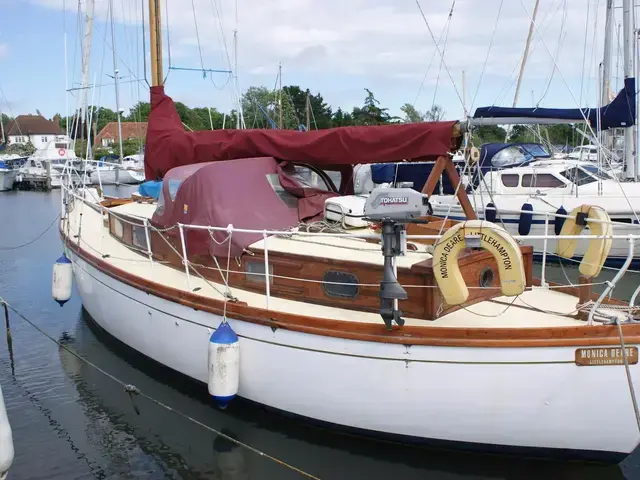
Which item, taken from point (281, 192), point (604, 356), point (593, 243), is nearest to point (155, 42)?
point (281, 192)

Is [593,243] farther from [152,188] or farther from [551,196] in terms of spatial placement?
[551,196]

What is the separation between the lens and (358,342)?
5.07m

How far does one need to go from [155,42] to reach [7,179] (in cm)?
3734

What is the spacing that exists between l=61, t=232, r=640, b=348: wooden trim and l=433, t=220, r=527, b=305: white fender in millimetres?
312

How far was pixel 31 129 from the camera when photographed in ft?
286

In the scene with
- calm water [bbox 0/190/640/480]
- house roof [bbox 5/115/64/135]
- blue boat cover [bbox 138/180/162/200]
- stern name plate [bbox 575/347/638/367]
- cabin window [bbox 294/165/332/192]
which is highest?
house roof [bbox 5/115/64/135]

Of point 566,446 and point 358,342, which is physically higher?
point 358,342

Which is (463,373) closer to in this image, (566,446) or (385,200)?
(566,446)

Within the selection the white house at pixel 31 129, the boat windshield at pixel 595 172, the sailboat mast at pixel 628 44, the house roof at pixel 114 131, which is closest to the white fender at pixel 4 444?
the sailboat mast at pixel 628 44

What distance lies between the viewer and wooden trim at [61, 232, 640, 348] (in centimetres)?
452

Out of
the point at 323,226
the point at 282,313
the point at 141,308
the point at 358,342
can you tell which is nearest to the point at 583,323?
the point at 358,342

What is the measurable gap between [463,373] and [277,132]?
3797 millimetres

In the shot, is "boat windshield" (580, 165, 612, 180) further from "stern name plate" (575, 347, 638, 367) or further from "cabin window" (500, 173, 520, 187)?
"stern name plate" (575, 347, 638, 367)

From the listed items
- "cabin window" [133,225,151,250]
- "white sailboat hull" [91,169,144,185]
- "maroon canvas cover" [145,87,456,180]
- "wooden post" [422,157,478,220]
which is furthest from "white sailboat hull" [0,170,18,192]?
"wooden post" [422,157,478,220]
